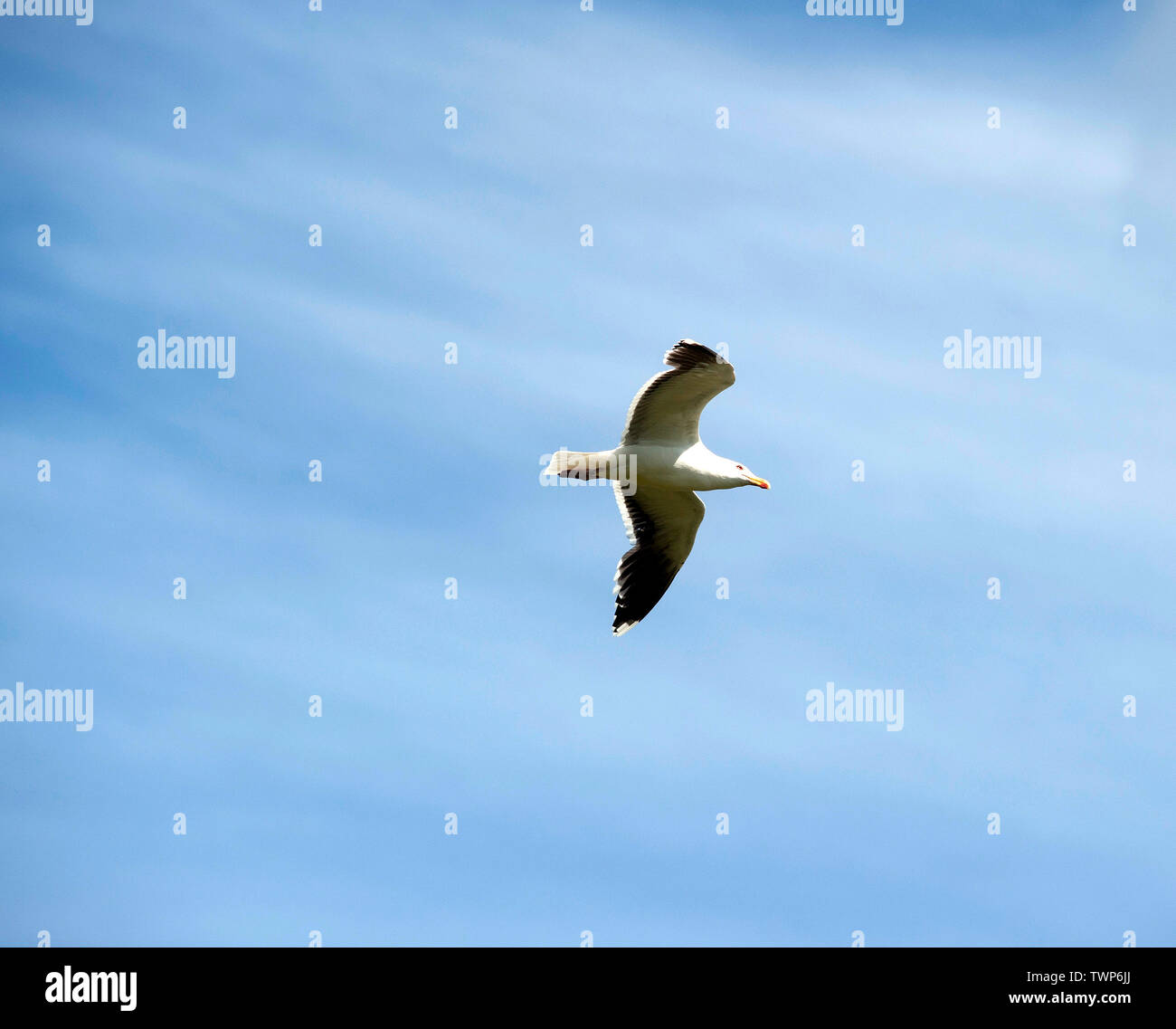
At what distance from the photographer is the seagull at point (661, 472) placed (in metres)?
16.9

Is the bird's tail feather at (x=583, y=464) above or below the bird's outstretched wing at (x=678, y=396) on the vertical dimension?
below

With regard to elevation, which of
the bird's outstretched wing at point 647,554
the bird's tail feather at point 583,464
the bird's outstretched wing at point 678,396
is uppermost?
the bird's outstretched wing at point 678,396

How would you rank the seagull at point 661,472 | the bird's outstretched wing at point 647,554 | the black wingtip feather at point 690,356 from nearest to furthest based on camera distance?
the black wingtip feather at point 690,356 → the seagull at point 661,472 → the bird's outstretched wing at point 647,554

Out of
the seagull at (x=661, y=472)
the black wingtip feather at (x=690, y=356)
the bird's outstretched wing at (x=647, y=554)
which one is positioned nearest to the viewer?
the black wingtip feather at (x=690, y=356)

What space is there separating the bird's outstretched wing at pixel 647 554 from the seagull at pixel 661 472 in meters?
0.01

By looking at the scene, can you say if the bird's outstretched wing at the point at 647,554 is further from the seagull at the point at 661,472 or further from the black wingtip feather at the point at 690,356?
the black wingtip feather at the point at 690,356

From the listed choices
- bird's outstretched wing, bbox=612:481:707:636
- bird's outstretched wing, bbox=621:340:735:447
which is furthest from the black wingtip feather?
bird's outstretched wing, bbox=612:481:707:636

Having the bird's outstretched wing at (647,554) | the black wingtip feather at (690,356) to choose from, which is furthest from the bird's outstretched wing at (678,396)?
the bird's outstretched wing at (647,554)

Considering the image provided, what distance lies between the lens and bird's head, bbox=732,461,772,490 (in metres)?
17.8

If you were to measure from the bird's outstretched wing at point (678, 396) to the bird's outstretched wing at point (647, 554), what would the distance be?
3.67 feet

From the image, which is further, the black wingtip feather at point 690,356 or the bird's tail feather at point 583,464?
the bird's tail feather at point 583,464

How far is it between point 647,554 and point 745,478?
1.68 metres
